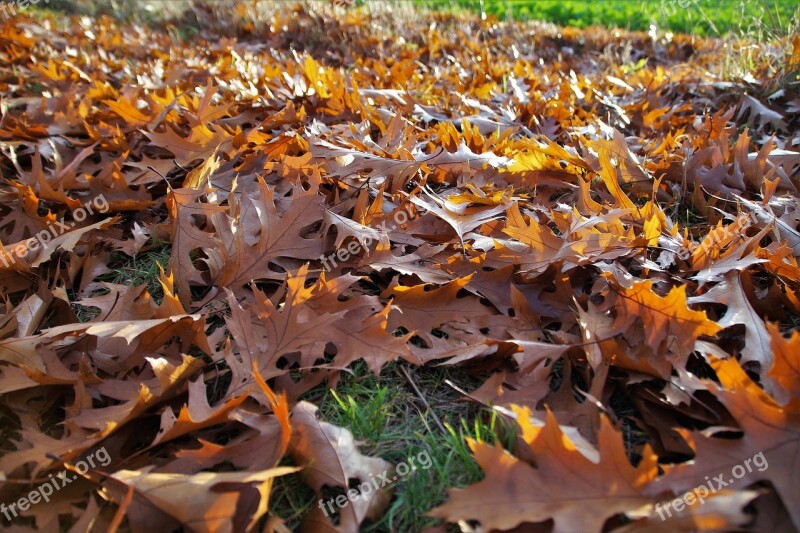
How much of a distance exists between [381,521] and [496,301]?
672mm

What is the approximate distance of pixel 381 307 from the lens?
4.62 feet

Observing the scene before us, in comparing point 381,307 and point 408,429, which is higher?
point 381,307

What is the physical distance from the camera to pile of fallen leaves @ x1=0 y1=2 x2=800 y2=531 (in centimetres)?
98

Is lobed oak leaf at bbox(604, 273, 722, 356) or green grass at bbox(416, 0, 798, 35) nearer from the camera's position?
lobed oak leaf at bbox(604, 273, 722, 356)

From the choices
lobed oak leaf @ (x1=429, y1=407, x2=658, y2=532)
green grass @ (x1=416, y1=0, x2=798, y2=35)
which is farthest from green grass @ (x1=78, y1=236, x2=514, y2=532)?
green grass @ (x1=416, y1=0, x2=798, y2=35)

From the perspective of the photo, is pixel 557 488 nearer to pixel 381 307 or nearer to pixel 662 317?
pixel 662 317

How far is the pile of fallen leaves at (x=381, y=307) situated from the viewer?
977 millimetres

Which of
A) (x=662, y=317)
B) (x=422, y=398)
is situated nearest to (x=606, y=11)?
(x=662, y=317)

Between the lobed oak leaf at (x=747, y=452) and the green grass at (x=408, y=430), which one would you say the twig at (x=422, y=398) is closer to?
the green grass at (x=408, y=430)

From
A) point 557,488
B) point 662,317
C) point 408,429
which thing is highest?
point 662,317

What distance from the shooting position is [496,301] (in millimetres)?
1470

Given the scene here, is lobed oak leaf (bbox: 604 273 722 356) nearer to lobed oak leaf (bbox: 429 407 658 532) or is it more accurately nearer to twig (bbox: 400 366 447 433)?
lobed oak leaf (bbox: 429 407 658 532)

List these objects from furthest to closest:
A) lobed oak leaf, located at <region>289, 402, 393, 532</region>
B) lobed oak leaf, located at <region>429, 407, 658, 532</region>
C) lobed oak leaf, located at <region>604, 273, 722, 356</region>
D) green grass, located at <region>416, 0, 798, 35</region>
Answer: green grass, located at <region>416, 0, 798, 35</region>, lobed oak leaf, located at <region>604, 273, 722, 356</region>, lobed oak leaf, located at <region>289, 402, 393, 532</region>, lobed oak leaf, located at <region>429, 407, 658, 532</region>

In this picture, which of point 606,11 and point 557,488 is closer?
point 557,488
